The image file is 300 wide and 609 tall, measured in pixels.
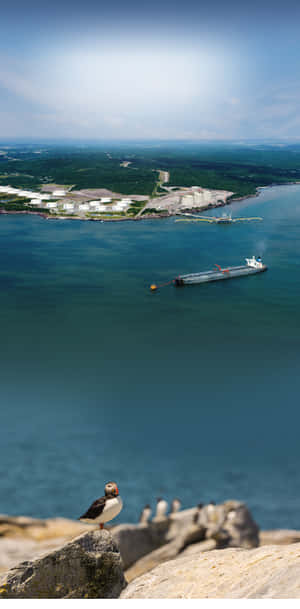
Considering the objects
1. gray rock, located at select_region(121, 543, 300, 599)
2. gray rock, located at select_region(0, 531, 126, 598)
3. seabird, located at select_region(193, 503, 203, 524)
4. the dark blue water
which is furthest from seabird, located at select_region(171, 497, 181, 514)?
gray rock, located at select_region(0, 531, 126, 598)

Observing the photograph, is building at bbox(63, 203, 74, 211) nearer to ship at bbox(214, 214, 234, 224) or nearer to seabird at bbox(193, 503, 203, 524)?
ship at bbox(214, 214, 234, 224)

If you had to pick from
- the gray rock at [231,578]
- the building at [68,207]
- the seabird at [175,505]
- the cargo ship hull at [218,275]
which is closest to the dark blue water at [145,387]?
the seabird at [175,505]

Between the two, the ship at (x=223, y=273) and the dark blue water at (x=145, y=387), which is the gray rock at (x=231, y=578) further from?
the ship at (x=223, y=273)

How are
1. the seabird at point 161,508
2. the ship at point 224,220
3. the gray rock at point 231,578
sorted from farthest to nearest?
the ship at point 224,220 < the seabird at point 161,508 < the gray rock at point 231,578

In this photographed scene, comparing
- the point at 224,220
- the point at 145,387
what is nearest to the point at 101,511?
the point at 145,387

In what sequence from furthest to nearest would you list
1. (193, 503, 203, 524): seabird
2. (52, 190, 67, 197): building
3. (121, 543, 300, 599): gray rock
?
1. (52, 190, 67, 197): building
2. (193, 503, 203, 524): seabird
3. (121, 543, 300, 599): gray rock

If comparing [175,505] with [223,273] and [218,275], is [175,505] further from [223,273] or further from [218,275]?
[223,273]

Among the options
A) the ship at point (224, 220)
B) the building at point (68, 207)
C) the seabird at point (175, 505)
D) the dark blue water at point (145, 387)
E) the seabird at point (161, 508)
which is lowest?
the seabird at point (175, 505)
